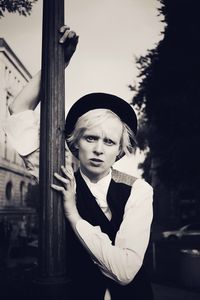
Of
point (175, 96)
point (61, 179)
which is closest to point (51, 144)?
point (61, 179)

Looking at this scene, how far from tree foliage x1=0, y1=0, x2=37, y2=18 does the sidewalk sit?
13.2 feet

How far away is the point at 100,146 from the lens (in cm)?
181

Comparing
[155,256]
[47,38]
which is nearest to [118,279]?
[47,38]

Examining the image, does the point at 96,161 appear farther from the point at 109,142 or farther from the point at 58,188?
the point at 58,188

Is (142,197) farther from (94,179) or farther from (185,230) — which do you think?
(185,230)

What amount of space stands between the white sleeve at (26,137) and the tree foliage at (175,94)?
23.0ft

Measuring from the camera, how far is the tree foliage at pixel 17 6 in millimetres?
3449

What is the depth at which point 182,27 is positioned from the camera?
29.7 feet

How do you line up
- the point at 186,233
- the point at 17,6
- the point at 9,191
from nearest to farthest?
1. the point at 17,6
2. the point at 186,233
3. the point at 9,191

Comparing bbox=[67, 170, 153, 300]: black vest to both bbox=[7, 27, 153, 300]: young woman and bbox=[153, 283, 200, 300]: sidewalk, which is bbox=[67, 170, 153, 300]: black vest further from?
bbox=[153, 283, 200, 300]: sidewalk

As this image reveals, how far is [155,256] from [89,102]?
4.94 m

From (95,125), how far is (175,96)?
8.13m

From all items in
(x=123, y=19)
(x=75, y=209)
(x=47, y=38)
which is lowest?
(x=75, y=209)

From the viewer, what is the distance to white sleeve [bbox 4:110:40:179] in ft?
6.09
